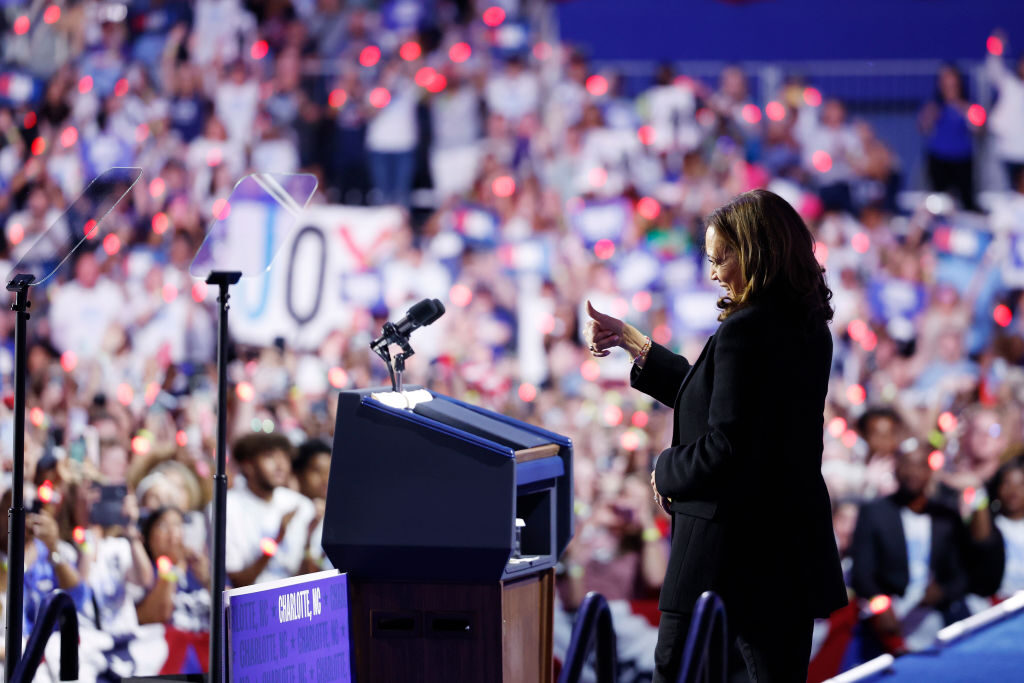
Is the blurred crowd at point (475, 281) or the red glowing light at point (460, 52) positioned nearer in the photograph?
the blurred crowd at point (475, 281)

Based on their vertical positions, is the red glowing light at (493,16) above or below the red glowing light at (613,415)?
above

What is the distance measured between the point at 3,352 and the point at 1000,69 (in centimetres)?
549

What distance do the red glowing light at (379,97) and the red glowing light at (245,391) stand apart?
82.9 inches

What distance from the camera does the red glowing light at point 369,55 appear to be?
26.4ft

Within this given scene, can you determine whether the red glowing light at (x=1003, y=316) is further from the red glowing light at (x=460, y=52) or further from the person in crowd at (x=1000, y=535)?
the red glowing light at (x=460, y=52)

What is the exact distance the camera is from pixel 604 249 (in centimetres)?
706

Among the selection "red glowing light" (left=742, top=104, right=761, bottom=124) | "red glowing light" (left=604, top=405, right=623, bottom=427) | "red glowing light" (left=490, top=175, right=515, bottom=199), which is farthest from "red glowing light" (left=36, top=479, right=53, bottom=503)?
"red glowing light" (left=742, top=104, right=761, bottom=124)

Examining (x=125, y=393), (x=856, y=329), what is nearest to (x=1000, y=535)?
(x=856, y=329)

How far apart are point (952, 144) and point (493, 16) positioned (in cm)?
286

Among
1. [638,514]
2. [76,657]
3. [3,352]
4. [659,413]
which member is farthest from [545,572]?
[3,352]

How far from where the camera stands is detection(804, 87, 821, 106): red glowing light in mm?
7516

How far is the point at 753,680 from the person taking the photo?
2.24 meters

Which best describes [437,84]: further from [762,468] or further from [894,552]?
[762,468]

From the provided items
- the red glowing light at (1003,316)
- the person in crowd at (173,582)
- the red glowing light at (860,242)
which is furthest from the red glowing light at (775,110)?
the person in crowd at (173,582)
